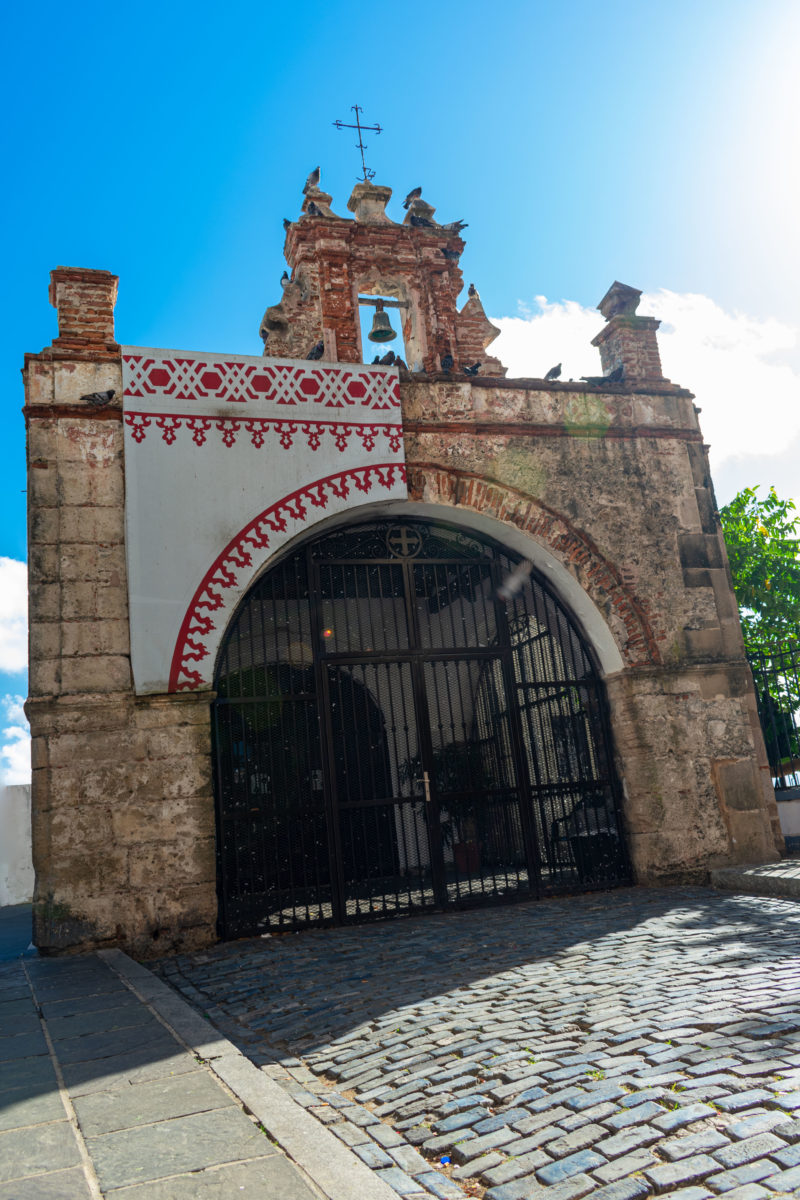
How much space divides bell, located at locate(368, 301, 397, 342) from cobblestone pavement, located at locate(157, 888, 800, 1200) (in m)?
5.64

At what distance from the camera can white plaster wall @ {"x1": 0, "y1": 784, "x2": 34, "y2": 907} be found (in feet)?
40.5

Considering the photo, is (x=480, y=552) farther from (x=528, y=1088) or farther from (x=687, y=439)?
(x=528, y=1088)

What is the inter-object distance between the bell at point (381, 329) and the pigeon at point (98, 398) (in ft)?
9.38

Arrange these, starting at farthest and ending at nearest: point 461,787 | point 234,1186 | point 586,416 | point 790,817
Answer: point 790,817 < point 461,787 < point 586,416 < point 234,1186

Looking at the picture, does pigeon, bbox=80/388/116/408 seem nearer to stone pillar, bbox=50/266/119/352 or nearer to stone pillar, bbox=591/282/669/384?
stone pillar, bbox=50/266/119/352

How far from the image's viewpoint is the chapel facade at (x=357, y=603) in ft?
21.5

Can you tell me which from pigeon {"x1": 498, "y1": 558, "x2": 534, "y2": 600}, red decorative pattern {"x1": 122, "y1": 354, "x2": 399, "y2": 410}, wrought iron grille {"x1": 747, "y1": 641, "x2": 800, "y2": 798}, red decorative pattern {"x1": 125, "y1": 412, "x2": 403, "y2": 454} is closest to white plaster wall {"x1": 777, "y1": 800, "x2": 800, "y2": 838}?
wrought iron grille {"x1": 747, "y1": 641, "x2": 800, "y2": 798}

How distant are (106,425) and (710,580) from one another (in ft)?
18.6

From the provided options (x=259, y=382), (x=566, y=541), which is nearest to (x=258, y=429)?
(x=259, y=382)

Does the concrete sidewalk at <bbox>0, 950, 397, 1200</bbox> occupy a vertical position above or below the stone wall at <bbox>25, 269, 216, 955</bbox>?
below

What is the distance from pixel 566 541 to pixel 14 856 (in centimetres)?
907

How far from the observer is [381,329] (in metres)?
8.83

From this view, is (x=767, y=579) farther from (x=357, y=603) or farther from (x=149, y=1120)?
(x=149, y=1120)

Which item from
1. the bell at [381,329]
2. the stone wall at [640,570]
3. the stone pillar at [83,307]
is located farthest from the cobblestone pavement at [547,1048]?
the bell at [381,329]
